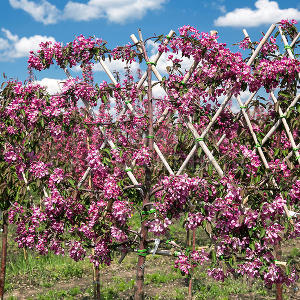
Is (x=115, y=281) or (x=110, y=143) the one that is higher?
(x=110, y=143)

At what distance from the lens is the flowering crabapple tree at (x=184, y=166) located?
3316mm

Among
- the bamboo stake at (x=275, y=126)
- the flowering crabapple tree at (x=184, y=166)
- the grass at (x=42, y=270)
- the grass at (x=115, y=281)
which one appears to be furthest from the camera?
the grass at (x=42, y=270)

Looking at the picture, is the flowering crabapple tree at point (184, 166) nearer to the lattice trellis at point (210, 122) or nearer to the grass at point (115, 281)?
the lattice trellis at point (210, 122)

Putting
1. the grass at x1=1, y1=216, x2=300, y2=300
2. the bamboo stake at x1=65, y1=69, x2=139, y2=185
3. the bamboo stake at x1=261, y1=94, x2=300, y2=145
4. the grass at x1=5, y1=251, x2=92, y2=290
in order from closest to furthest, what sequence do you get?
the bamboo stake at x1=65, y1=69, x2=139, y2=185 < the bamboo stake at x1=261, y1=94, x2=300, y2=145 < the grass at x1=1, y1=216, x2=300, y2=300 < the grass at x1=5, y1=251, x2=92, y2=290

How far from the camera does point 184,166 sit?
3.61 metres

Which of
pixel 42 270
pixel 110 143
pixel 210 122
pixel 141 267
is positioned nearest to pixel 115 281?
pixel 42 270

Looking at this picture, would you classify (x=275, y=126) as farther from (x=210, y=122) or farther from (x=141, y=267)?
(x=141, y=267)

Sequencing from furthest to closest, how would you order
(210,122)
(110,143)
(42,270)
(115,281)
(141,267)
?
Answer: (42,270) < (115,281) < (110,143) < (141,267) < (210,122)

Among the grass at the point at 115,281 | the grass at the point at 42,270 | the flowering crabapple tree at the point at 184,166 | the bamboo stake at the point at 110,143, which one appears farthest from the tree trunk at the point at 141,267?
the grass at the point at 42,270

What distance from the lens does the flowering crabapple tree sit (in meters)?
3.32

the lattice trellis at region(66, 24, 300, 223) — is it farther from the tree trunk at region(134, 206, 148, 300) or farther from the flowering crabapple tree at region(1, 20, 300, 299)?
the tree trunk at region(134, 206, 148, 300)

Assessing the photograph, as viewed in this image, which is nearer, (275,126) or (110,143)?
(110,143)

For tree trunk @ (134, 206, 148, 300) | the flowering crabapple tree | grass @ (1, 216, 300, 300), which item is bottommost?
grass @ (1, 216, 300, 300)

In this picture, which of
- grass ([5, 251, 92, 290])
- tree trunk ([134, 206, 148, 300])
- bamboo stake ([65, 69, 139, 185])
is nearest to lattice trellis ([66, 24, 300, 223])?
bamboo stake ([65, 69, 139, 185])
